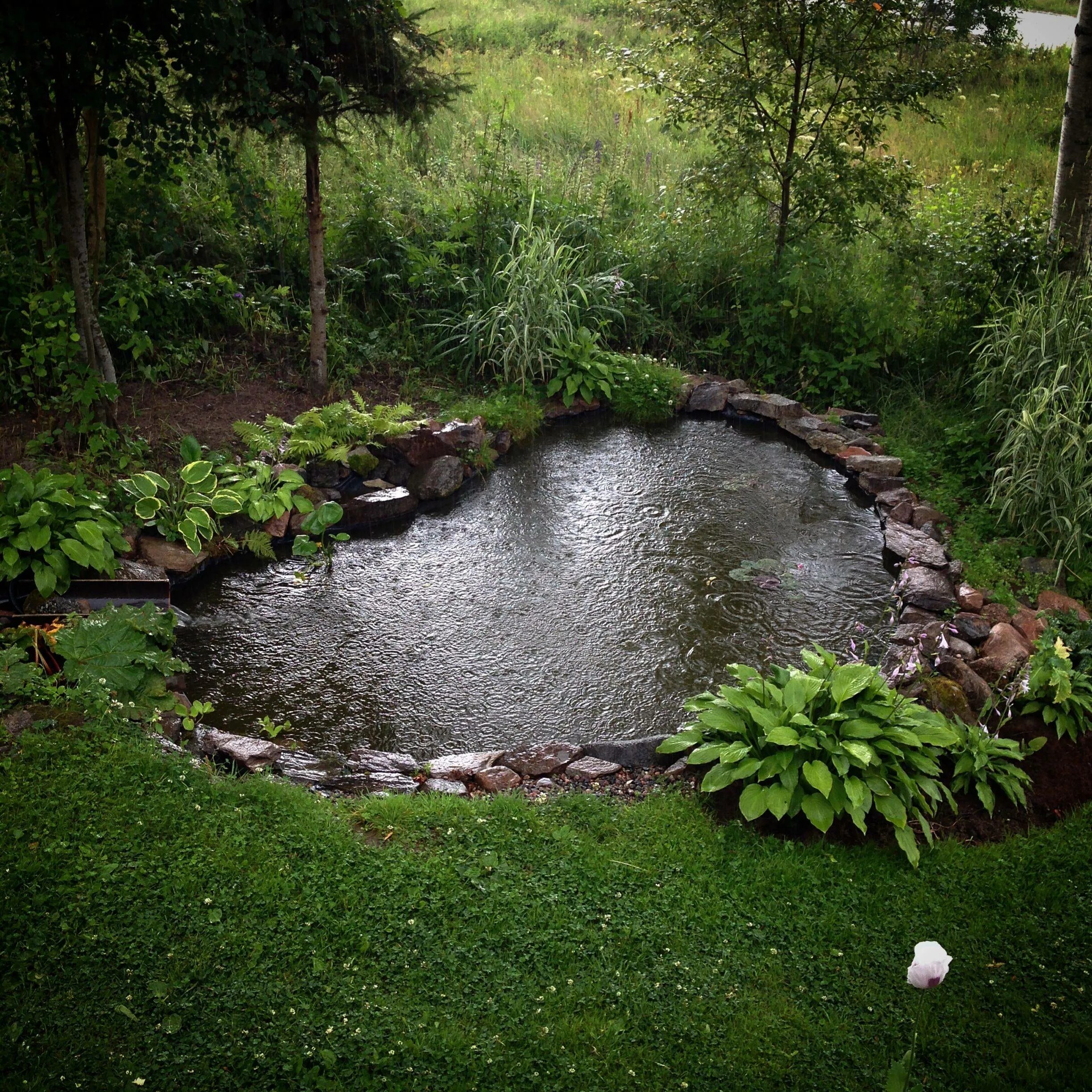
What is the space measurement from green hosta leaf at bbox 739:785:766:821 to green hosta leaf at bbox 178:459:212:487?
398 centimetres

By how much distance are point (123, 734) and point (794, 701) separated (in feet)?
8.86

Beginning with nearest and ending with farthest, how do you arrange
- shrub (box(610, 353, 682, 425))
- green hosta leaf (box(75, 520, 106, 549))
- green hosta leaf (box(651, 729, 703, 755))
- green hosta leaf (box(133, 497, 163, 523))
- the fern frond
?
green hosta leaf (box(651, 729, 703, 755)), green hosta leaf (box(75, 520, 106, 549)), green hosta leaf (box(133, 497, 163, 523)), the fern frond, shrub (box(610, 353, 682, 425))

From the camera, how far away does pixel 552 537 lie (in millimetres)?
6121

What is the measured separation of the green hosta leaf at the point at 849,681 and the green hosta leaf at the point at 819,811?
379 mm

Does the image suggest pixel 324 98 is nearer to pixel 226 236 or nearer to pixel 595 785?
pixel 226 236

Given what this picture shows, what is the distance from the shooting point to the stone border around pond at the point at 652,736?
3.95 m

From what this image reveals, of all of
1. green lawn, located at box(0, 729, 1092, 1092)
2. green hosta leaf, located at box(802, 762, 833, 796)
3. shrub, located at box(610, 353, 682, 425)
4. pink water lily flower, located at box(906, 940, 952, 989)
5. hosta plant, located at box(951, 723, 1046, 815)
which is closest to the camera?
pink water lily flower, located at box(906, 940, 952, 989)

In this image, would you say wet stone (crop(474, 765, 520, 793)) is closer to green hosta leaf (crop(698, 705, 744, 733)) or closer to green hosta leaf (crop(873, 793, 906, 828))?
green hosta leaf (crop(698, 705, 744, 733))

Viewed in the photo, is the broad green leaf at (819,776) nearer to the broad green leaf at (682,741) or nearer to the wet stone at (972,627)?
the broad green leaf at (682,741)

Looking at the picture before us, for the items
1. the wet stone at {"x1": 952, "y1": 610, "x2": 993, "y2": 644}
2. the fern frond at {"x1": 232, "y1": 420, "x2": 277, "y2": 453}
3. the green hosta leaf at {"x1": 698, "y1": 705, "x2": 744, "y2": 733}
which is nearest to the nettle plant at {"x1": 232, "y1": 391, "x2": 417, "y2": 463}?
the fern frond at {"x1": 232, "y1": 420, "x2": 277, "y2": 453}

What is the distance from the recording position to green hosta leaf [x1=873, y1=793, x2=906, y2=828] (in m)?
3.34

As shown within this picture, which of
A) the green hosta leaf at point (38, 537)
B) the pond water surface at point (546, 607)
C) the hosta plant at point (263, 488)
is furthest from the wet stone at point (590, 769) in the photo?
the hosta plant at point (263, 488)

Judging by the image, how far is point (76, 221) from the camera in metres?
5.38

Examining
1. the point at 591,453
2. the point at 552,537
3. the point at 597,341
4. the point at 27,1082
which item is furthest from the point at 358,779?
the point at 597,341
